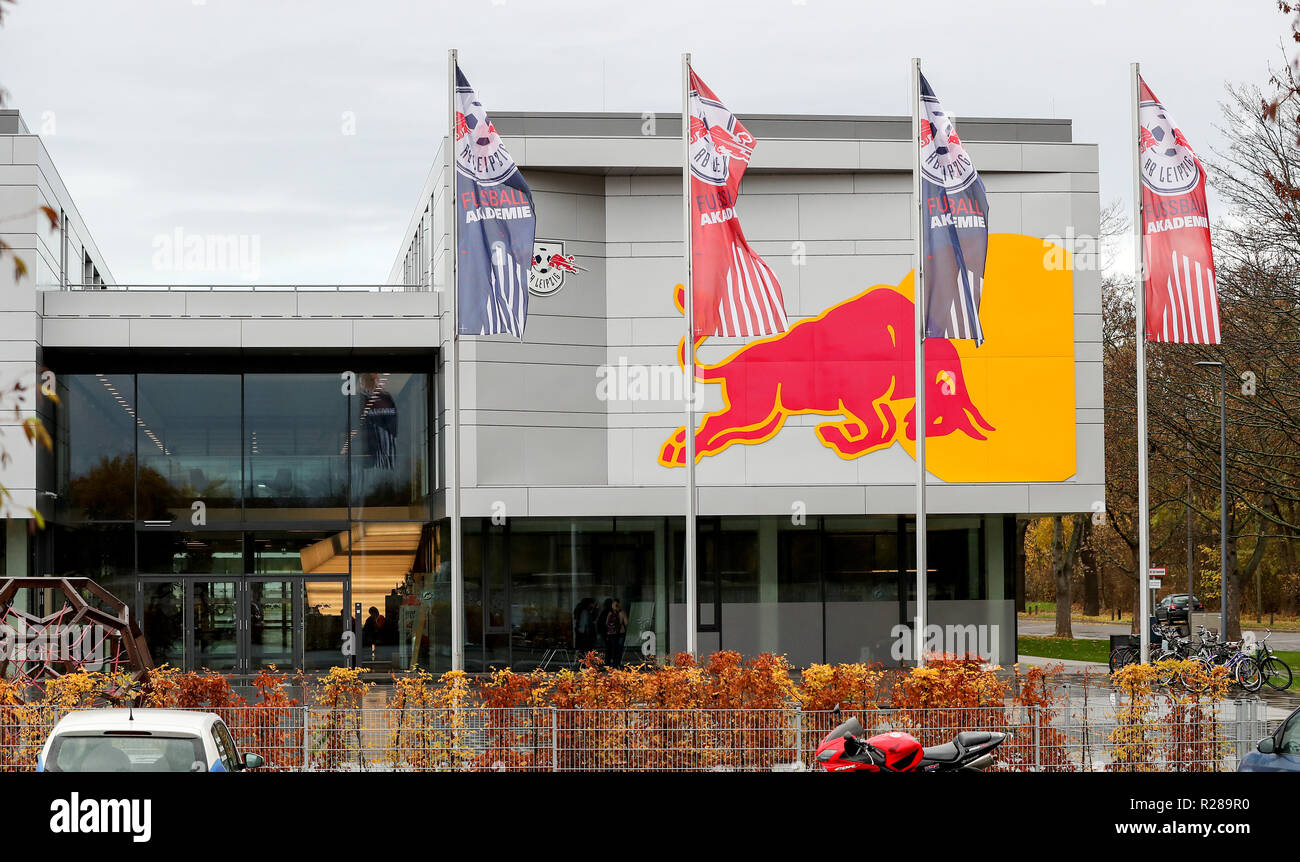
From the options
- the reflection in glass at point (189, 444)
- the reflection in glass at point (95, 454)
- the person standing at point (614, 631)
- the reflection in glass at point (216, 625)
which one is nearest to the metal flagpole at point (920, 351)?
the person standing at point (614, 631)

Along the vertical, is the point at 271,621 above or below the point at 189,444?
below

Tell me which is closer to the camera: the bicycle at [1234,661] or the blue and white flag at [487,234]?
the blue and white flag at [487,234]

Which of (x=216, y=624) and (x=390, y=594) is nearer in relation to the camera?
(x=216, y=624)

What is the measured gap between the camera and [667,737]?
1549 centimetres

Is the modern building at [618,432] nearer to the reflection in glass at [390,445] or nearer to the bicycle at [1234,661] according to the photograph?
the reflection in glass at [390,445]

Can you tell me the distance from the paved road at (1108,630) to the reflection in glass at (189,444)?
1205 inches

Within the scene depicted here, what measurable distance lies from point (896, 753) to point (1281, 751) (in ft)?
12.0

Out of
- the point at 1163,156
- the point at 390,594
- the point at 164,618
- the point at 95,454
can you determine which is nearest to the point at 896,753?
the point at 1163,156

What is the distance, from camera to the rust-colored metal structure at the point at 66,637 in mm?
19430

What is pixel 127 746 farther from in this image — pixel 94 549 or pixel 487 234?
pixel 94 549

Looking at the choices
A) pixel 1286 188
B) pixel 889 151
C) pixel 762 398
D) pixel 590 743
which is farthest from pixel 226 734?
pixel 889 151
